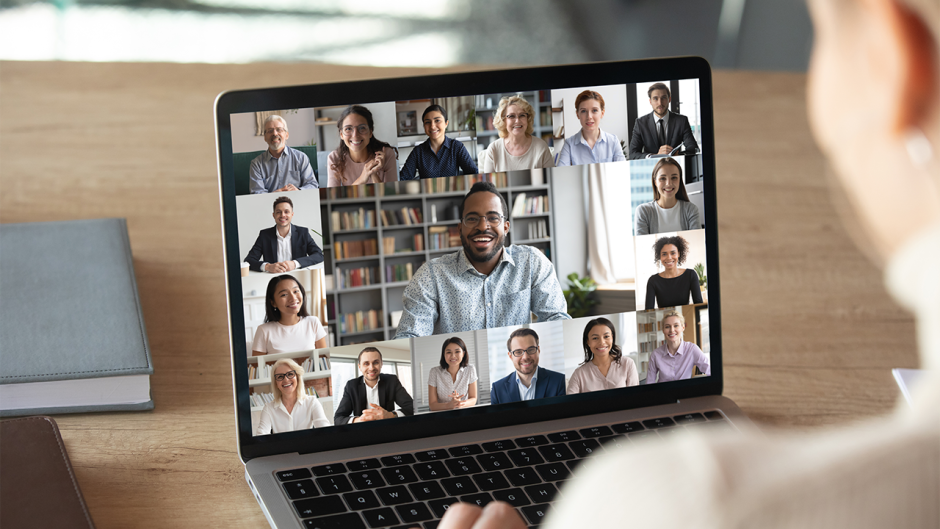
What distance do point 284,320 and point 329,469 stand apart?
128mm

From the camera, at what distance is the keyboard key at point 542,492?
22.2 inches

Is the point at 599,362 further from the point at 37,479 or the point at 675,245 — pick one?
the point at 37,479

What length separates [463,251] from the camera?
648 millimetres

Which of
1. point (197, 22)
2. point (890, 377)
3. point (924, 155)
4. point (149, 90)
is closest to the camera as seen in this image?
point (924, 155)

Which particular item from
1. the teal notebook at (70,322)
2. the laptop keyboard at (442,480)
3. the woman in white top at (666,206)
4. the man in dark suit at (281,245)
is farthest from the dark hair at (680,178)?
the teal notebook at (70,322)

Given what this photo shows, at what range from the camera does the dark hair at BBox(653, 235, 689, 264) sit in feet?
2.26

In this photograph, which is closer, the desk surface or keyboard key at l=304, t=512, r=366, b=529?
keyboard key at l=304, t=512, r=366, b=529

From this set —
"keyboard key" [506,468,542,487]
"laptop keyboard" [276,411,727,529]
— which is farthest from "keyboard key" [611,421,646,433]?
"keyboard key" [506,468,542,487]

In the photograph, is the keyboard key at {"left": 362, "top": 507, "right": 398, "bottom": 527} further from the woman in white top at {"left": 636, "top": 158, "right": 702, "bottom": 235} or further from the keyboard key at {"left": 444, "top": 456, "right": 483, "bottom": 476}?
the woman in white top at {"left": 636, "top": 158, "right": 702, "bottom": 235}

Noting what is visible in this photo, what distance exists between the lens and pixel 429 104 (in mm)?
646

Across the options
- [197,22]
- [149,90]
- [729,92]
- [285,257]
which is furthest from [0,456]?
[197,22]

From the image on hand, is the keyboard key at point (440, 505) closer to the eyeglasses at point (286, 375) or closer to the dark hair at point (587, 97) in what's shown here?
the eyeglasses at point (286, 375)

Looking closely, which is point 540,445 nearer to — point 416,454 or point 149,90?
point 416,454

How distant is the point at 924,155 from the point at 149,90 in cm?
125
